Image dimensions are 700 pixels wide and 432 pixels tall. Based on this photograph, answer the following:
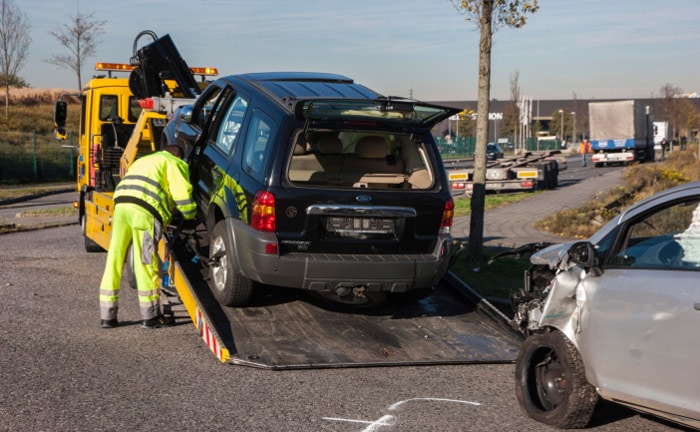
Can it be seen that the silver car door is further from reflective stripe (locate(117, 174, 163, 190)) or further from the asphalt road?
reflective stripe (locate(117, 174, 163, 190))

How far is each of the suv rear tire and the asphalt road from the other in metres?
0.47

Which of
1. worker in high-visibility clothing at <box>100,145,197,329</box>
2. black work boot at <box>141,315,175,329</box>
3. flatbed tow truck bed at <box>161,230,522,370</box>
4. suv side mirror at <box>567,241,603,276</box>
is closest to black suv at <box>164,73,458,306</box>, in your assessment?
flatbed tow truck bed at <box>161,230,522,370</box>

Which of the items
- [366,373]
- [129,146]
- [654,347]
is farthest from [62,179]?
[654,347]

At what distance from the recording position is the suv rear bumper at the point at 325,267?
7.06 metres

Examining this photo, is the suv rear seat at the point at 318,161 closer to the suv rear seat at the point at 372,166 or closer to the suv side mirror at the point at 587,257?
the suv rear seat at the point at 372,166

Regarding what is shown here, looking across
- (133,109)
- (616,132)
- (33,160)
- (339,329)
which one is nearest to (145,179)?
(339,329)

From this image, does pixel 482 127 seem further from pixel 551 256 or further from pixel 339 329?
pixel 551 256

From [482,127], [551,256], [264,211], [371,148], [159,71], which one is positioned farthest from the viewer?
[159,71]

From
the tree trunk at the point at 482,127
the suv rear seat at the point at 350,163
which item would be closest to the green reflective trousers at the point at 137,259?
the suv rear seat at the point at 350,163

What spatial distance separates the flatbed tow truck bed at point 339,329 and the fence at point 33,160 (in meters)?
27.2

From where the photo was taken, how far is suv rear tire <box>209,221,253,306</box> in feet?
24.5

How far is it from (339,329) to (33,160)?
30.8 metres

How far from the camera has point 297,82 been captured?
8289 mm

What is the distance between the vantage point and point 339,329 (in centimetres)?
742
